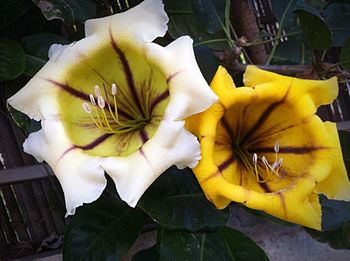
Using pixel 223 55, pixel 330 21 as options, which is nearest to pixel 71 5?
pixel 223 55

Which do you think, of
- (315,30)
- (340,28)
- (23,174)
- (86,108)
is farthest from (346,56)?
(23,174)

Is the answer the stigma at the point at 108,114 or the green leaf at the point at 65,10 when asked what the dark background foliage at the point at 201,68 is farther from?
the stigma at the point at 108,114

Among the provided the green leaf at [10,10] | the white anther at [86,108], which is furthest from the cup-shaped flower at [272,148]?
the green leaf at [10,10]

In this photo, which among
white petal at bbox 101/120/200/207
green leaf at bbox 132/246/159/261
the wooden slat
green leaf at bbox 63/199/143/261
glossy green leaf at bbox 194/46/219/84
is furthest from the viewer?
the wooden slat

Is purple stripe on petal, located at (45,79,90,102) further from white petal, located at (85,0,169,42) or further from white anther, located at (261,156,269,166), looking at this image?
white anther, located at (261,156,269,166)

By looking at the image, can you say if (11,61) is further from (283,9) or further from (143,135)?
(283,9)

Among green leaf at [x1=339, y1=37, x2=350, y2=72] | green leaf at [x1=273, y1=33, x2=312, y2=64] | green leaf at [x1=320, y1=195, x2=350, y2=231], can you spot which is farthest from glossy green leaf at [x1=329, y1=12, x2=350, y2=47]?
green leaf at [x1=320, y1=195, x2=350, y2=231]
